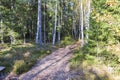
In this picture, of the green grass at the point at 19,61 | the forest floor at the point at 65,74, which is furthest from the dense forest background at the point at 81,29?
the forest floor at the point at 65,74

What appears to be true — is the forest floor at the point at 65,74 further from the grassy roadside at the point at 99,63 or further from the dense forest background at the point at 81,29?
the dense forest background at the point at 81,29

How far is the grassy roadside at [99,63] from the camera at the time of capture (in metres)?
10.7

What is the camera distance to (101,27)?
11.8 m

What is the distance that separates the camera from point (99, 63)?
12.5 m

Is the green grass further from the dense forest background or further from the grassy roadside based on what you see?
the grassy roadside

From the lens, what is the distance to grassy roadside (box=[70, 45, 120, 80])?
421 inches

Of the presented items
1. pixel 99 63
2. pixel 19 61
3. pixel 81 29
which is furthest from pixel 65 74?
pixel 81 29

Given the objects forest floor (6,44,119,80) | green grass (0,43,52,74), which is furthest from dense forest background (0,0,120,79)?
forest floor (6,44,119,80)

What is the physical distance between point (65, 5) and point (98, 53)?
92.6ft

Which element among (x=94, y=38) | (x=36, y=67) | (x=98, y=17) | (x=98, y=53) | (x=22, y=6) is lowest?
(x=36, y=67)

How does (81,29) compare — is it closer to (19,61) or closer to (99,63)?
(19,61)

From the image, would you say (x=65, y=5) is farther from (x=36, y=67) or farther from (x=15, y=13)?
(x=36, y=67)

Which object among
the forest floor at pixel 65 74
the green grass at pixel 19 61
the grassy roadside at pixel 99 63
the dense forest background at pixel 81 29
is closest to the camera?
the forest floor at pixel 65 74

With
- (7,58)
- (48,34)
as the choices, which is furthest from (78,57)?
(48,34)
